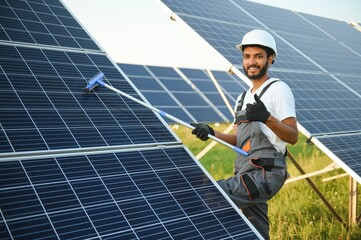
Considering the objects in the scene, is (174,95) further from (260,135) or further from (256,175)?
(256,175)

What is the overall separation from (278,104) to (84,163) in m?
2.06

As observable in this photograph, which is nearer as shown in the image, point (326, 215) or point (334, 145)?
point (334, 145)

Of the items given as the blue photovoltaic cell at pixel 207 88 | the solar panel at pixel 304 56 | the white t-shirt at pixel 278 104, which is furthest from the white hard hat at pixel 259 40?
the blue photovoltaic cell at pixel 207 88

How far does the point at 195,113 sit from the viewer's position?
45.0 feet

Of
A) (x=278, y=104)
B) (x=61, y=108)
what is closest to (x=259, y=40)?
(x=278, y=104)

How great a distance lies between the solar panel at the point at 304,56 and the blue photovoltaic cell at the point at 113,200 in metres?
3.48

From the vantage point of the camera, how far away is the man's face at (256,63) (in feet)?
15.9

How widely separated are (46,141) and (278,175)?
7.72 feet

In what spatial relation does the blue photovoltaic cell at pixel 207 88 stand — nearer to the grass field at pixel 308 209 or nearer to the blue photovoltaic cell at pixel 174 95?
the blue photovoltaic cell at pixel 174 95

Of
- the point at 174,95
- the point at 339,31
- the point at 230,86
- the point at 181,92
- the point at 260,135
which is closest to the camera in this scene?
the point at 260,135

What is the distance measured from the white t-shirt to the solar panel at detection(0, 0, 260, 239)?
0.86 metres

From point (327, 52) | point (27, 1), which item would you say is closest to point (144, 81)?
point (327, 52)

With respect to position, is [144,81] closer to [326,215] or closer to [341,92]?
[341,92]

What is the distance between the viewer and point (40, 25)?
5.53 m
